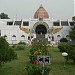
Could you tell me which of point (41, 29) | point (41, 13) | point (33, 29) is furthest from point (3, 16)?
point (33, 29)

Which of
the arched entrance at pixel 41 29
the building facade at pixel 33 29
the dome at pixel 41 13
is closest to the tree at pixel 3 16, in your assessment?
the dome at pixel 41 13

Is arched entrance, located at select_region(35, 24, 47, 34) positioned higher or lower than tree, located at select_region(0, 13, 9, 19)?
lower

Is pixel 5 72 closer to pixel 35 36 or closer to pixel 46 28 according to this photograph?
pixel 35 36

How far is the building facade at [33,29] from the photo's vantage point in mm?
56188

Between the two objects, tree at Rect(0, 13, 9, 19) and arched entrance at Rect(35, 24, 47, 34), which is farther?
tree at Rect(0, 13, 9, 19)

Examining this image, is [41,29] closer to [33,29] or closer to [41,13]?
[33,29]

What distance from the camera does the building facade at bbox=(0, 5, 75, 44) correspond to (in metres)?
56.2

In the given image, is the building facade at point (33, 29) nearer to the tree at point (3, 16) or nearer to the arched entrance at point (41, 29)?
the arched entrance at point (41, 29)

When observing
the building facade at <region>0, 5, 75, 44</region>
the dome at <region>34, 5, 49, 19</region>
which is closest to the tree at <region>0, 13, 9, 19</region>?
the dome at <region>34, 5, 49, 19</region>

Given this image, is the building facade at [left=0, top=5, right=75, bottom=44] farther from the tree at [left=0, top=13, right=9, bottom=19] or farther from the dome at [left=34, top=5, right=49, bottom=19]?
the tree at [left=0, top=13, right=9, bottom=19]

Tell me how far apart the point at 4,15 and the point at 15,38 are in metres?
21.8

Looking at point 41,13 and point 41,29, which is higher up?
point 41,13

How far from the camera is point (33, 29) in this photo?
61562 mm

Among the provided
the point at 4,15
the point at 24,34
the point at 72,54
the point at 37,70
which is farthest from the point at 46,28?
the point at 37,70
